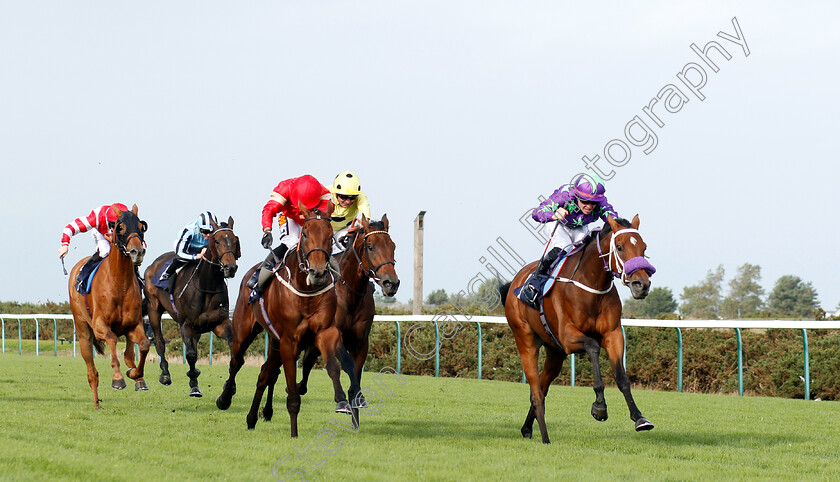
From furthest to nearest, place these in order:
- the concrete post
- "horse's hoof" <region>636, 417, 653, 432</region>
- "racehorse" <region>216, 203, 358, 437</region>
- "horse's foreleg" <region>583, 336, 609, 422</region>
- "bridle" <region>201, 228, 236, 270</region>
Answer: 1. the concrete post
2. "bridle" <region>201, 228, 236, 270</region>
3. "racehorse" <region>216, 203, 358, 437</region>
4. "horse's foreleg" <region>583, 336, 609, 422</region>
5. "horse's hoof" <region>636, 417, 653, 432</region>

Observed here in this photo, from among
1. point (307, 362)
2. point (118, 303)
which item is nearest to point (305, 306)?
point (307, 362)

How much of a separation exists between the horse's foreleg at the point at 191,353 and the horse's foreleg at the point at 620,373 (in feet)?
17.4

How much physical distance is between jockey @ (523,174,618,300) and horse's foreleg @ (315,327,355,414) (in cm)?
171

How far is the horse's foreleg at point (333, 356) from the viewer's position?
677 centimetres

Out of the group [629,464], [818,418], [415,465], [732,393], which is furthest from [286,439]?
[732,393]

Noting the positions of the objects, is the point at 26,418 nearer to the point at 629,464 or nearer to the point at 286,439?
the point at 286,439

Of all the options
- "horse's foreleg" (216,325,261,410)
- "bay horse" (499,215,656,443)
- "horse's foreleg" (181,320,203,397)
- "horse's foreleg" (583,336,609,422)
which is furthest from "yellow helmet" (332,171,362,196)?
"horse's foreleg" (181,320,203,397)

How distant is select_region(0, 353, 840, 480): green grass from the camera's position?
17.7 ft

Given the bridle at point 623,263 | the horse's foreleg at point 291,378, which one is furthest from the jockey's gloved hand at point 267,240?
the bridle at point 623,263

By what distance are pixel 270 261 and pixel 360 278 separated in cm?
77

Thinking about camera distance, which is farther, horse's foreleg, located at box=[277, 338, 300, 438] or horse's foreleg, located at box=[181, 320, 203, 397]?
horse's foreleg, located at box=[181, 320, 203, 397]

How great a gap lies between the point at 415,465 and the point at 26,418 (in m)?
3.85

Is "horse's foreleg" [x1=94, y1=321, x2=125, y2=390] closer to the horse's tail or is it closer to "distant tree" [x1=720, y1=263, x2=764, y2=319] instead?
the horse's tail

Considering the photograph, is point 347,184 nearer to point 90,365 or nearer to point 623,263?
point 623,263
